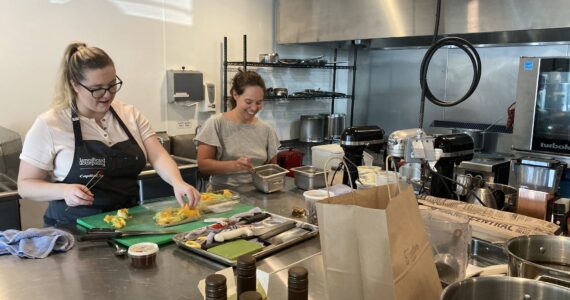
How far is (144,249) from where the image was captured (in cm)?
137

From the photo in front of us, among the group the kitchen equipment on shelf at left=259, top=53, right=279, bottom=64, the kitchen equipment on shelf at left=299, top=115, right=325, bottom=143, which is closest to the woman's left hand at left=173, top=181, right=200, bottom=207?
the kitchen equipment on shelf at left=259, top=53, right=279, bottom=64

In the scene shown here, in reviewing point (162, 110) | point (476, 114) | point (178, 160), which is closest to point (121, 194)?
point (178, 160)

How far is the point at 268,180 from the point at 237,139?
63cm

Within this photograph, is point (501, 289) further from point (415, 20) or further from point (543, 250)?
point (415, 20)

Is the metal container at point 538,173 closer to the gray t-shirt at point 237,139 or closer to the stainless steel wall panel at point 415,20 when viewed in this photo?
the stainless steel wall panel at point 415,20

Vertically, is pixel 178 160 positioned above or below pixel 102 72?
below

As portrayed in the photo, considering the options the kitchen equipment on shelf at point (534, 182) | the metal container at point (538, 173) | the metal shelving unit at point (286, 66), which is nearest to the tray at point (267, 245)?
the kitchen equipment on shelf at point (534, 182)

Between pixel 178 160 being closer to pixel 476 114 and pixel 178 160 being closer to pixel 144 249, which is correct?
pixel 144 249

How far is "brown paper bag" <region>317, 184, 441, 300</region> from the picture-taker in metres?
0.84

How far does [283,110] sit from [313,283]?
3693mm

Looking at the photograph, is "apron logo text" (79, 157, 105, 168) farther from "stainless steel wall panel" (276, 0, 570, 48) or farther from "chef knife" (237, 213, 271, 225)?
"stainless steel wall panel" (276, 0, 570, 48)

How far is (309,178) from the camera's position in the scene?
2219 mm

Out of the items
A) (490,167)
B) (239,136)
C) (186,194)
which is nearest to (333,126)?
(490,167)

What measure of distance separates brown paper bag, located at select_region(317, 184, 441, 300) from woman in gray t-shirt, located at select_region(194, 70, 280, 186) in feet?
5.38
